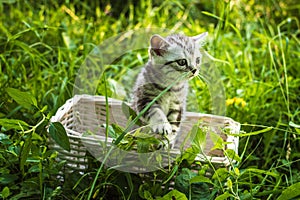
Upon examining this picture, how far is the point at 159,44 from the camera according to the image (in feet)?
4.92

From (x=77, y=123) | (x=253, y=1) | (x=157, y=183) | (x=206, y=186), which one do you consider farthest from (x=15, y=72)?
(x=253, y=1)

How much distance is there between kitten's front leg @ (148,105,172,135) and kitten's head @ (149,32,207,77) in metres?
0.13

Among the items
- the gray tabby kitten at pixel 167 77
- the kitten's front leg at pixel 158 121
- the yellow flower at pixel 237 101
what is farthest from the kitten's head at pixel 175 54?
the yellow flower at pixel 237 101

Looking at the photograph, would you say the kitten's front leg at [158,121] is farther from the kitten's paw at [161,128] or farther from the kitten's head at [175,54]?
the kitten's head at [175,54]

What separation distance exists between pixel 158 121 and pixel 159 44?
0.76 feet

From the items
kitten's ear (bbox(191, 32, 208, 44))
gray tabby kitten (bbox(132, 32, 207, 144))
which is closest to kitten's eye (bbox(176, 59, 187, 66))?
gray tabby kitten (bbox(132, 32, 207, 144))

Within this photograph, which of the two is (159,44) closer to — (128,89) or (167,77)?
(167,77)

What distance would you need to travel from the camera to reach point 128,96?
6.38ft

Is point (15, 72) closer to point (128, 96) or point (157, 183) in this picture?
point (128, 96)

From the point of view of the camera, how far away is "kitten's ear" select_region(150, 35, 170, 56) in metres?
1.49

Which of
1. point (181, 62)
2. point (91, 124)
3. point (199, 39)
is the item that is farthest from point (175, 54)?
point (91, 124)

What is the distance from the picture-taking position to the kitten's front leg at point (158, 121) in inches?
58.3

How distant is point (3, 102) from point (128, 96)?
0.47m

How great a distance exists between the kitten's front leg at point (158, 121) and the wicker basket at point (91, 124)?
0.07 m
